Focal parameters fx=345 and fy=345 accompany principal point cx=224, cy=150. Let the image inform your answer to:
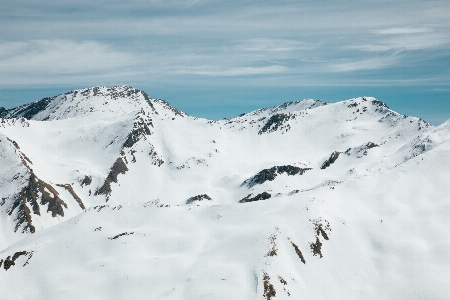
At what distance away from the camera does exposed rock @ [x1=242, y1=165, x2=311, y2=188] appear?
7442 inches

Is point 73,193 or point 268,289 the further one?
point 73,193

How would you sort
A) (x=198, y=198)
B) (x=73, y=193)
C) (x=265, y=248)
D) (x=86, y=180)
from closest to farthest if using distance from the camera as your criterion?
(x=265, y=248), (x=73, y=193), (x=86, y=180), (x=198, y=198)

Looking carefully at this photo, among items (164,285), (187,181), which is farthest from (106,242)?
(187,181)

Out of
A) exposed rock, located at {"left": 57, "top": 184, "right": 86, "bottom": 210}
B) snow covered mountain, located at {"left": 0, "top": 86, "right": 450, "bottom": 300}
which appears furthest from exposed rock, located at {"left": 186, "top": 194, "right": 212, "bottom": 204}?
snow covered mountain, located at {"left": 0, "top": 86, "right": 450, "bottom": 300}

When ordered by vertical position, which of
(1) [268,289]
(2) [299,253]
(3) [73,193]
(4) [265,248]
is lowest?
(3) [73,193]

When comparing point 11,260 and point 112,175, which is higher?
point 11,260

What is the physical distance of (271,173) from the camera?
630ft

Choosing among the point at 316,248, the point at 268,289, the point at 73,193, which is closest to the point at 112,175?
the point at 73,193

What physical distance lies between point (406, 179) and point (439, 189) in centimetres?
881

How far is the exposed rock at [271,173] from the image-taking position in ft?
620

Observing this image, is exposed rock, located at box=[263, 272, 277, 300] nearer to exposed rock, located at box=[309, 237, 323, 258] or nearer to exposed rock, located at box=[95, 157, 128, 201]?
exposed rock, located at box=[309, 237, 323, 258]

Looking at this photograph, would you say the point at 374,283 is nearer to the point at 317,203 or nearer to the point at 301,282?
the point at 301,282

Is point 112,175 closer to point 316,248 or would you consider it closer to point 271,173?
point 271,173

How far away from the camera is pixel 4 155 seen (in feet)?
514
